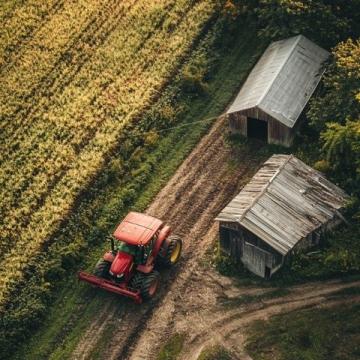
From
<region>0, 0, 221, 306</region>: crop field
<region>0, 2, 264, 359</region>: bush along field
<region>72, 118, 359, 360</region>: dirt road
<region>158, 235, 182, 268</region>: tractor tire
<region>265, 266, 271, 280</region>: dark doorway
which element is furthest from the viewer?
<region>0, 0, 221, 306</region>: crop field

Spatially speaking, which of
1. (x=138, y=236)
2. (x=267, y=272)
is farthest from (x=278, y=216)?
(x=138, y=236)

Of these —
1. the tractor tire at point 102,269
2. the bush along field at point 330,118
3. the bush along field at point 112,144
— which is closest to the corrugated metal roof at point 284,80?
the bush along field at point 330,118

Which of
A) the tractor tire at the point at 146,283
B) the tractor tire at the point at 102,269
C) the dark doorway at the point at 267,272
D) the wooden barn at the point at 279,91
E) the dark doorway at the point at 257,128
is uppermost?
the wooden barn at the point at 279,91

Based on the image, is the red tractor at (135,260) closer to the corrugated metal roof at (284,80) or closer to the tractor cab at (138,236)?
the tractor cab at (138,236)

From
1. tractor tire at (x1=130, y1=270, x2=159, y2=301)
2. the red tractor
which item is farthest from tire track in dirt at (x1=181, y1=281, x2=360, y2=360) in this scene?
the red tractor

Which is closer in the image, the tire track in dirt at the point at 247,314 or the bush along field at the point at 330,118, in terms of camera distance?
the tire track in dirt at the point at 247,314

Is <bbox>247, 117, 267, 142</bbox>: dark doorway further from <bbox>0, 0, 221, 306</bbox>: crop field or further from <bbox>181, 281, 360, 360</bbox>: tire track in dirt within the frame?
<bbox>181, 281, 360, 360</bbox>: tire track in dirt

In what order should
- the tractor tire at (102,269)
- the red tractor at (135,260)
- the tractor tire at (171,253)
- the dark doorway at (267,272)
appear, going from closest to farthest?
the red tractor at (135,260), the tractor tire at (102,269), the dark doorway at (267,272), the tractor tire at (171,253)
